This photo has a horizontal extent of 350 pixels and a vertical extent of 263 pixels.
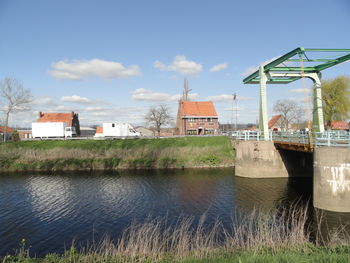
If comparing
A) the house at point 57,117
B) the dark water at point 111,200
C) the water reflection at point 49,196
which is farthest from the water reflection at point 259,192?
the house at point 57,117

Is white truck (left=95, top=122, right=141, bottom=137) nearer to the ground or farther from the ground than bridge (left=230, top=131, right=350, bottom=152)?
farther from the ground

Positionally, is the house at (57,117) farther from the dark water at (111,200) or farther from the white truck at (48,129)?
the dark water at (111,200)

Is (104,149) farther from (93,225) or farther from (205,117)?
(205,117)

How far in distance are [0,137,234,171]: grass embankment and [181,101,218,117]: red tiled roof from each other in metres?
18.3

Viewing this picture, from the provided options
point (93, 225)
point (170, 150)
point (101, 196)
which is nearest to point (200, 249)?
point (93, 225)

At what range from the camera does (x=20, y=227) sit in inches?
530

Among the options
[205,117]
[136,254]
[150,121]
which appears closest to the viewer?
A: [136,254]

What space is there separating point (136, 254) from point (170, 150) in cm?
2499

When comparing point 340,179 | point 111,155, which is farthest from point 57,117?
point 340,179

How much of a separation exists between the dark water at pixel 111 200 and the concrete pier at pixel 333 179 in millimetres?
907

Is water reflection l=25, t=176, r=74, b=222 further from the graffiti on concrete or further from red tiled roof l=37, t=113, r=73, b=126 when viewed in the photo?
red tiled roof l=37, t=113, r=73, b=126

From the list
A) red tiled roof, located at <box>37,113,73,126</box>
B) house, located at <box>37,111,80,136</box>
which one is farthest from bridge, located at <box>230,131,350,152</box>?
red tiled roof, located at <box>37,113,73,126</box>

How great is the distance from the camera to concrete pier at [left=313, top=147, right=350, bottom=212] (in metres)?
14.6

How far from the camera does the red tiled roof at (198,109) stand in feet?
174
